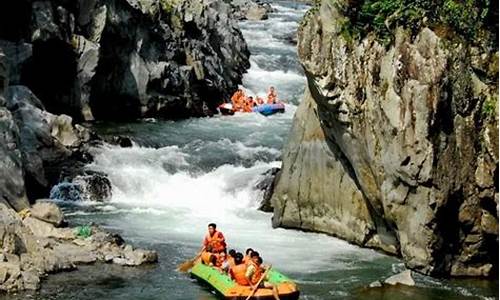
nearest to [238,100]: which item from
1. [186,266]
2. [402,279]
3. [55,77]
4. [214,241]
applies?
[55,77]

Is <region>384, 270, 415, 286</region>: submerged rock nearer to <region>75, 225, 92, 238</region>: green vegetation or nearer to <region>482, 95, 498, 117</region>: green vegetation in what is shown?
<region>482, 95, 498, 117</region>: green vegetation

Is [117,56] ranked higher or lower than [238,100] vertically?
higher

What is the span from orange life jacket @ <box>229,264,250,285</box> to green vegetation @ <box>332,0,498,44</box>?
657cm

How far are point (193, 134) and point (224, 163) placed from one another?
5382 mm

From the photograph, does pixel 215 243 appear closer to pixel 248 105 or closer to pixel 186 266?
pixel 186 266

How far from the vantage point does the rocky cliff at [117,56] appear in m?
37.3

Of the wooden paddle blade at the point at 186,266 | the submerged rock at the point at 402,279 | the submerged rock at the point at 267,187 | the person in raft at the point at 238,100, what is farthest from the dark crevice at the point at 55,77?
the submerged rock at the point at 402,279

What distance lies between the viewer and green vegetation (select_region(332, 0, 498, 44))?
20234 millimetres

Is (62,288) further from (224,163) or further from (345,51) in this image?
(224,163)

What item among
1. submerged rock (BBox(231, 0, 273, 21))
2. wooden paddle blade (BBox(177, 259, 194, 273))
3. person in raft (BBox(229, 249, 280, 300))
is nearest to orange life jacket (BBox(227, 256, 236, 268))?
person in raft (BBox(229, 249, 280, 300))

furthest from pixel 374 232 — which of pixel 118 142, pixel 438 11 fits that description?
pixel 118 142

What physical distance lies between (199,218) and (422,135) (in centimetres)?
960

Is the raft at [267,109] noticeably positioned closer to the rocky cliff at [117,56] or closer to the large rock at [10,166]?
the rocky cliff at [117,56]

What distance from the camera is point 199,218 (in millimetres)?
27422
